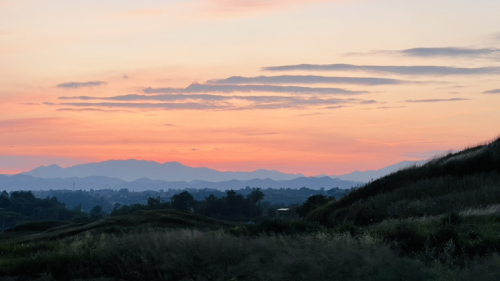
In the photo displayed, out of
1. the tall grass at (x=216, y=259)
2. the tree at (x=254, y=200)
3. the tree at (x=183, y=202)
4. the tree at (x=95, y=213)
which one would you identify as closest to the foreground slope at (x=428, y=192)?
the tall grass at (x=216, y=259)

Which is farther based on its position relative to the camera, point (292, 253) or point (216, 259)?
point (216, 259)

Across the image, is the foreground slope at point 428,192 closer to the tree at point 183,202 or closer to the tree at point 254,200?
the tree at point 183,202

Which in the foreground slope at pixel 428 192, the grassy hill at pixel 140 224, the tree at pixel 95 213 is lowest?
the tree at pixel 95 213

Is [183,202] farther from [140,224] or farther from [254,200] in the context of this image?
[140,224]

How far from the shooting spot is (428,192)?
100 feet

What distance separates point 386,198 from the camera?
1244 inches

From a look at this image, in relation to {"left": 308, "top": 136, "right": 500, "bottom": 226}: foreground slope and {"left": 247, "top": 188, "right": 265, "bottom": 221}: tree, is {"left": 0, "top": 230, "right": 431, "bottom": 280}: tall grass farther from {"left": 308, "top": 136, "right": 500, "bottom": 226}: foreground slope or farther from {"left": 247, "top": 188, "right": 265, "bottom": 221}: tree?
{"left": 247, "top": 188, "right": 265, "bottom": 221}: tree

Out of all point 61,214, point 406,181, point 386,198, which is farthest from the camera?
point 61,214

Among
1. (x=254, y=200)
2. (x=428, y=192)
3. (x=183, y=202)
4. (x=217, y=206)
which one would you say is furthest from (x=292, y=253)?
(x=254, y=200)

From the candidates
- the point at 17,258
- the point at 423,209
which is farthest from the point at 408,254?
the point at 17,258

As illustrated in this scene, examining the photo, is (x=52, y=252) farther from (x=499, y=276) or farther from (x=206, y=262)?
(x=499, y=276)

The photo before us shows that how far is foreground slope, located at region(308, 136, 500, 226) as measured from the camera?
2658cm

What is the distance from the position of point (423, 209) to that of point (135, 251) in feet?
46.5

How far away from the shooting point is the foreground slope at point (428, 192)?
26.6 meters
